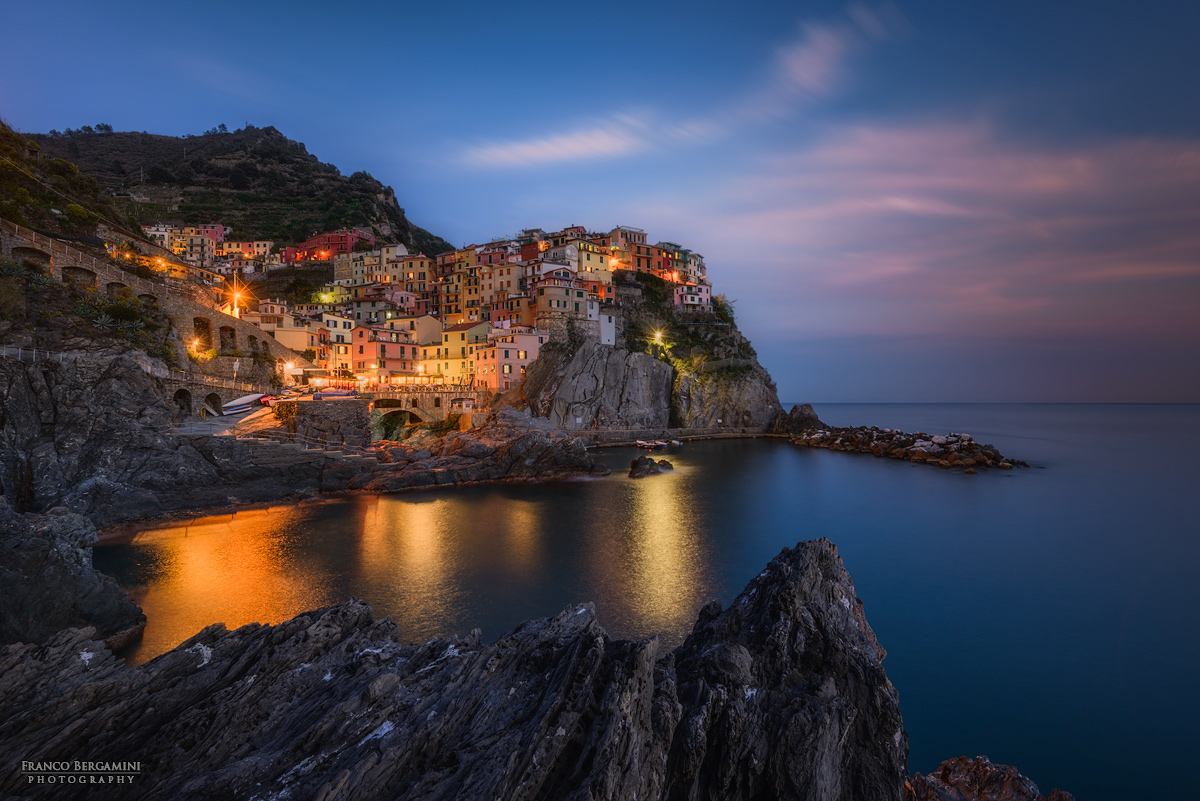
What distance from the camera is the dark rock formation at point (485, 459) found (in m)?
34.3

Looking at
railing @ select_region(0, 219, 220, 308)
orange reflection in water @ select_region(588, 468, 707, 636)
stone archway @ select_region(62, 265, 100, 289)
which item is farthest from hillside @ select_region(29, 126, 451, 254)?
orange reflection in water @ select_region(588, 468, 707, 636)

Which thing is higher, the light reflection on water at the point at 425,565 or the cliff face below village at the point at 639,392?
the cliff face below village at the point at 639,392

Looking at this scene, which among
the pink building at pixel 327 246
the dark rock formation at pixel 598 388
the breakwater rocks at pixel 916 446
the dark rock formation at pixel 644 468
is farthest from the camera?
the pink building at pixel 327 246

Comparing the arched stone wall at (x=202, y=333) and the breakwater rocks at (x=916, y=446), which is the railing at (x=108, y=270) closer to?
the arched stone wall at (x=202, y=333)

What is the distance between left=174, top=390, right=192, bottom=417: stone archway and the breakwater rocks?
184 feet

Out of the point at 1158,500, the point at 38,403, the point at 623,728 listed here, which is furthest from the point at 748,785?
the point at 1158,500

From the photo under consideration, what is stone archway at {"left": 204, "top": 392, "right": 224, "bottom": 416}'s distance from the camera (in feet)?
113

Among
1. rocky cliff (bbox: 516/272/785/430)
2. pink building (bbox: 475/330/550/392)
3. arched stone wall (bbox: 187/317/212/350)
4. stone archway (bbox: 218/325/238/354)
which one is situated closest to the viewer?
arched stone wall (bbox: 187/317/212/350)

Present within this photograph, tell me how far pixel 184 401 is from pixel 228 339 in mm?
9926

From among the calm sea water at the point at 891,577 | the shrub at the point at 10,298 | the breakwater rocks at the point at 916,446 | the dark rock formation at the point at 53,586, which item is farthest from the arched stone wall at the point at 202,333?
the breakwater rocks at the point at 916,446

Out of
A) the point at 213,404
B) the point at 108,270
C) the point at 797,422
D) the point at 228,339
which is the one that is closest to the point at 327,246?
the point at 228,339

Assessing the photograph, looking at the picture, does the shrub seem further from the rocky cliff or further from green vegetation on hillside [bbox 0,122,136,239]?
the rocky cliff

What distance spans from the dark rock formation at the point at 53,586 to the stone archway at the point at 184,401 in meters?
20.5

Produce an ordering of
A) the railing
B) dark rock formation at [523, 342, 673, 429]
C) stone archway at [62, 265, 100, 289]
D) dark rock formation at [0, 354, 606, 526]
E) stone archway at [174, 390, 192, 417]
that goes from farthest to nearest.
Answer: dark rock formation at [523, 342, 673, 429] < stone archway at [174, 390, 192, 417] < stone archway at [62, 265, 100, 289] < the railing < dark rock formation at [0, 354, 606, 526]
